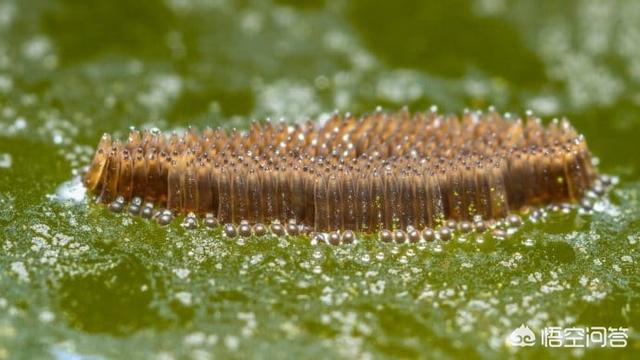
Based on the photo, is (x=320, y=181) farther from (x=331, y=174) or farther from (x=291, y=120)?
(x=291, y=120)

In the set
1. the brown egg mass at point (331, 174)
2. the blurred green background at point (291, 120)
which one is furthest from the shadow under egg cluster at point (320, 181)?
the blurred green background at point (291, 120)

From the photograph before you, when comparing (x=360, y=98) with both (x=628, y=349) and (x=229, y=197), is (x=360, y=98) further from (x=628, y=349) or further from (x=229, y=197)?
(x=628, y=349)

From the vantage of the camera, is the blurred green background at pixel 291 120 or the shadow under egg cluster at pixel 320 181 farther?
the shadow under egg cluster at pixel 320 181

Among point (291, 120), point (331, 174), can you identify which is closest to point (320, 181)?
point (331, 174)

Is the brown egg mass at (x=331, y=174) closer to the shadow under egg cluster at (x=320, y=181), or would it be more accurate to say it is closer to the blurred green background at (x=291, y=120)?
the shadow under egg cluster at (x=320, y=181)

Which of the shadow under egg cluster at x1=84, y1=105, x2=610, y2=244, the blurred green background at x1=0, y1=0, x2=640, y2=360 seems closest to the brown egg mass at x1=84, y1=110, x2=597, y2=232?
the shadow under egg cluster at x1=84, y1=105, x2=610, y2=244

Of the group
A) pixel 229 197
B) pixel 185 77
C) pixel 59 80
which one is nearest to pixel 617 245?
pixel 229 197

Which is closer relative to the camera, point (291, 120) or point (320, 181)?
point (320, 181)

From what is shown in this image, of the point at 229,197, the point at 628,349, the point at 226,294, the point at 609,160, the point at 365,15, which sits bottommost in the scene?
the point at 628,349
